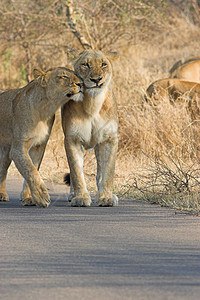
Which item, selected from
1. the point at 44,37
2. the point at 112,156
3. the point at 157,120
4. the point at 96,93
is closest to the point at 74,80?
the point at 96,93

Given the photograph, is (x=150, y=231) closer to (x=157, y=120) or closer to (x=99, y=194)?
(x=99, y=194)

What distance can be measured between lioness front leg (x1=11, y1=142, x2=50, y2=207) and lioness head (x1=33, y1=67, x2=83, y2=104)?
0.61 meters

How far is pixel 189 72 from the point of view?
13.2m

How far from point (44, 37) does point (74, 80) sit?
10.7 metres

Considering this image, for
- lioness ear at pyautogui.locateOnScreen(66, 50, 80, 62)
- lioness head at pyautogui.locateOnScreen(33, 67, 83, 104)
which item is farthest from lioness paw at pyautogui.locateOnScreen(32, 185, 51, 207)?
lioness ear at pyautogui.locateOnScreen(66, 50, 80, 62)

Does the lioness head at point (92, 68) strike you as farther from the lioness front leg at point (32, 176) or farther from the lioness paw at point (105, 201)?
the lioness paw at point (105, 201)

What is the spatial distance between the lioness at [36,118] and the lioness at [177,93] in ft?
12.9

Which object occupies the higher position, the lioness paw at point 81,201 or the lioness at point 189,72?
the lioness at point 189,72

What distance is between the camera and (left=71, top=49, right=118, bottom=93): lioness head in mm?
6051

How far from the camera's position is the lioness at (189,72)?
13.2 m

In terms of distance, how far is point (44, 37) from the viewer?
A: 54.3 ft

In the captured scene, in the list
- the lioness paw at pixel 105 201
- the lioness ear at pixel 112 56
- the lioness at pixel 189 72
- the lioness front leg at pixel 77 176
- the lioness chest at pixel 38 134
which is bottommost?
the lioness paw at pixel 105 201

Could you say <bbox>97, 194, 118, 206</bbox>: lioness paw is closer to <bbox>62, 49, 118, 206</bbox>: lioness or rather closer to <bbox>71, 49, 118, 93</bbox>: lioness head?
<bbox>62, 49, 118, 206</bbox>: lioness

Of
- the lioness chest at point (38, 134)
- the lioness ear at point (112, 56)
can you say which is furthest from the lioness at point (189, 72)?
the lioness chest at point (38, 134)
